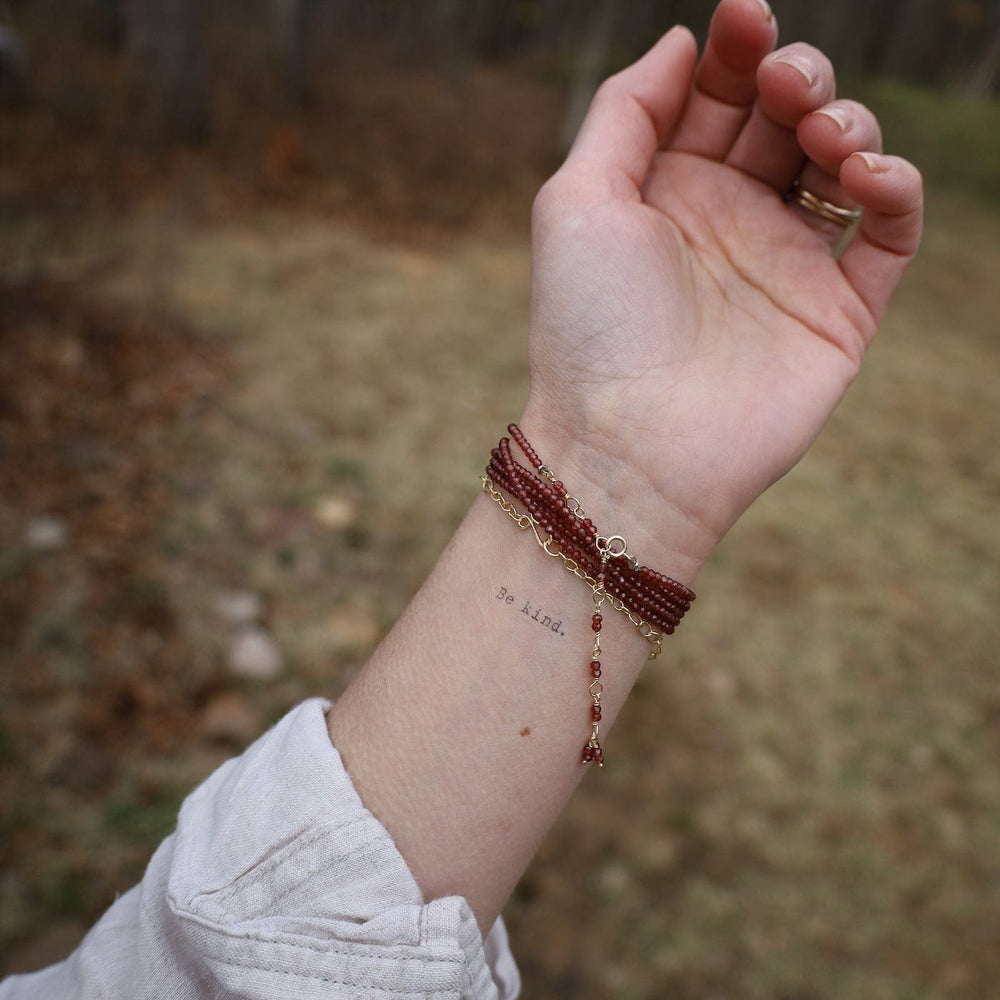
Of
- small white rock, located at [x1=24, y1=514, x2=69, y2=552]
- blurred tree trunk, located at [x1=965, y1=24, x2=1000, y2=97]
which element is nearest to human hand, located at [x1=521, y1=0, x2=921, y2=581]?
small white rock, located at [x1=24, y1=514, x2=69, y2=552]

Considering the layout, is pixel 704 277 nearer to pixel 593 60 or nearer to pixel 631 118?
pixel 631 118

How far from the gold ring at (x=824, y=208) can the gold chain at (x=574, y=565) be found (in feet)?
3.11

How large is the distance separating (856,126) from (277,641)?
103 inches

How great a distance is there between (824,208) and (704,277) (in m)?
0.31

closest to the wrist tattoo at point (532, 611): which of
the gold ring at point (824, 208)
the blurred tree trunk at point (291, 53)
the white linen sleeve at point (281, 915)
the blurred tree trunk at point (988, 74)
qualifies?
the white linen sleeve at point (281, 915)

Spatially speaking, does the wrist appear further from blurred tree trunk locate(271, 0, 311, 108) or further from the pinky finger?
blurred tree trunk locate(271, 0, 311, 108)

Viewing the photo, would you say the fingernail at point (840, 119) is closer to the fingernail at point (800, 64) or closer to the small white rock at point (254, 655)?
A: the fingernail at point (800, 64)

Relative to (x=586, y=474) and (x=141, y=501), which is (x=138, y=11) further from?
(x=586, y=474)

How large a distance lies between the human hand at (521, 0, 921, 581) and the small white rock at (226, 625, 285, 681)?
185 centimetres

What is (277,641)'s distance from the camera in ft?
10.4

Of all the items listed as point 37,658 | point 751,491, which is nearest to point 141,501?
point 37,658

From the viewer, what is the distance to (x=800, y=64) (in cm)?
148

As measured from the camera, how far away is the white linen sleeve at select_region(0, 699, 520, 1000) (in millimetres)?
1083

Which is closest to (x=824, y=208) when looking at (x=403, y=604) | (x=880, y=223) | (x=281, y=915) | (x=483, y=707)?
(x=880, y=223)
